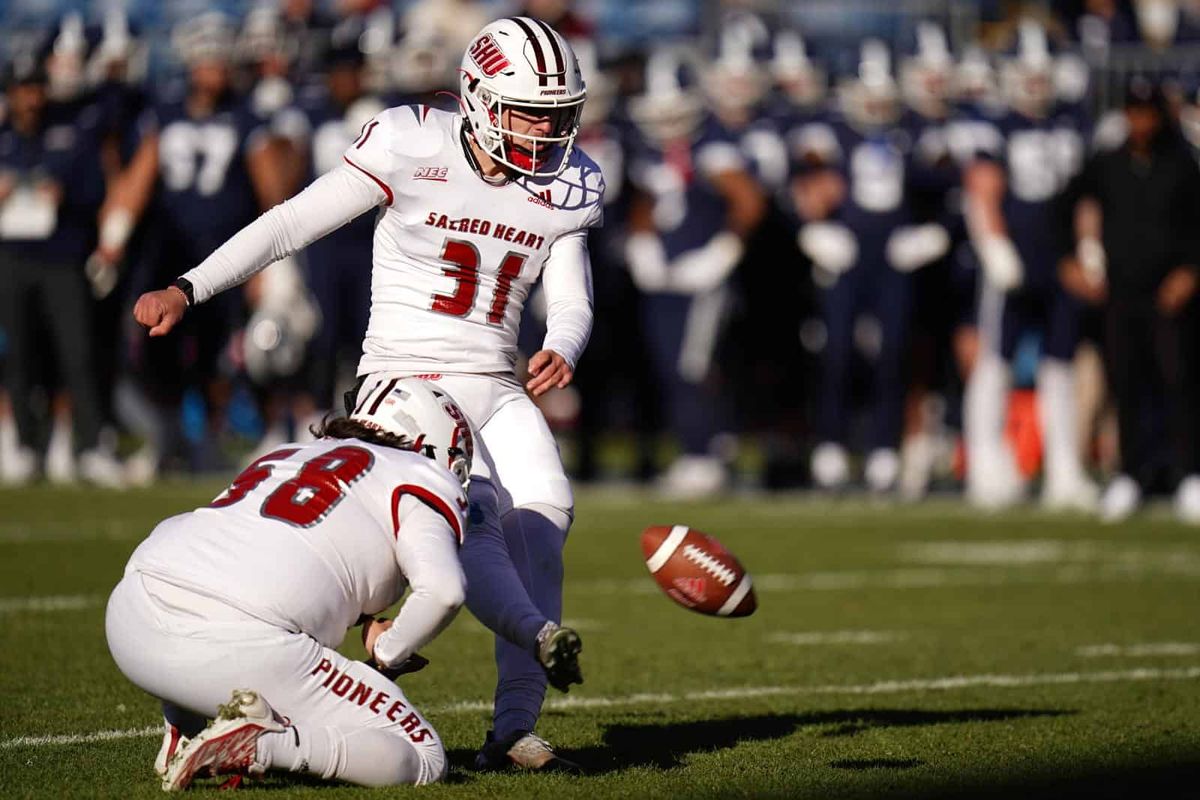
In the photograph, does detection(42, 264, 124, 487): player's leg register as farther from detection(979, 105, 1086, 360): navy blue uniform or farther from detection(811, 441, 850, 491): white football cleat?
detection(979, 105, 1086, 360): navy blue uniform

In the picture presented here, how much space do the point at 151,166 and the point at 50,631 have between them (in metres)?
6.53

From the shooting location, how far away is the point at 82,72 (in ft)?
43.7

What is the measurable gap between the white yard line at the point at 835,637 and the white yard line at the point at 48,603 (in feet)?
8.13

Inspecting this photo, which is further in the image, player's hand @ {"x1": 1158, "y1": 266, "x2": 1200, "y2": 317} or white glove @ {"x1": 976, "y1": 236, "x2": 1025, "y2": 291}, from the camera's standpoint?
white glove @ {"x1": 976, "y1": 236, "x2": 1025, "y2": 291}

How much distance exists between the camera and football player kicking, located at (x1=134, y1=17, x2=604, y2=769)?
5121mm

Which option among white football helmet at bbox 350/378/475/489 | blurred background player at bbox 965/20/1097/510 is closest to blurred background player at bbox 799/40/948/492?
blurred background player at bbox 965/20/1097/510

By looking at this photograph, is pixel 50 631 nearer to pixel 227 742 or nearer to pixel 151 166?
pixel 227 742

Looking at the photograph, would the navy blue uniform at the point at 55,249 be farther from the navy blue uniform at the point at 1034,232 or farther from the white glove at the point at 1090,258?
the white glove at the point at 1090,258

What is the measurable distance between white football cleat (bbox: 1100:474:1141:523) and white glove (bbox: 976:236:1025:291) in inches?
64.3

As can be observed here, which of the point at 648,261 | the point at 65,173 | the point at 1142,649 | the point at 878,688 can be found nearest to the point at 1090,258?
the point at 648,261

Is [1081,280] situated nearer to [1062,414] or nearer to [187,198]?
[1062,414]

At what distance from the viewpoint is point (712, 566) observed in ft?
16.3

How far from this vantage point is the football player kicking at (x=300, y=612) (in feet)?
14.7

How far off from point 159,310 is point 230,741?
3.36ft
